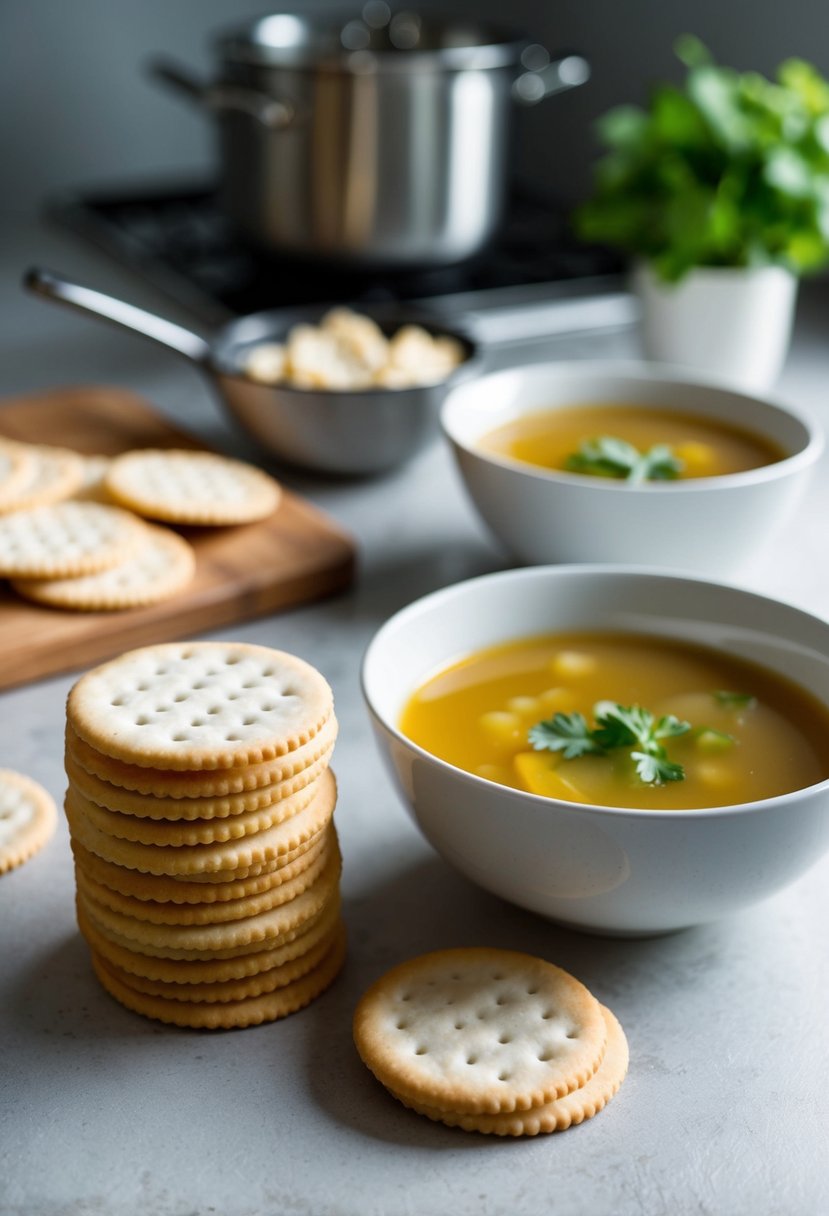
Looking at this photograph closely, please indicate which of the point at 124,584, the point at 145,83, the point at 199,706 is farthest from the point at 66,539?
the point at 145,83

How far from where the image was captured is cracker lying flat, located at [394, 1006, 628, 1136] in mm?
771

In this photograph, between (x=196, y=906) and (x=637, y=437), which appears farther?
(x=637, y=437)

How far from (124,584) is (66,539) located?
0.08 metres

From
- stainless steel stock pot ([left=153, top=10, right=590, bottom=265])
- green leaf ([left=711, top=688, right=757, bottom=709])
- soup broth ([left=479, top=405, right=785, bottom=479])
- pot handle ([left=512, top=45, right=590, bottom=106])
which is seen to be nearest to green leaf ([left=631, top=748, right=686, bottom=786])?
green leaf ([left=711, top=688, right=757, bottom=709])

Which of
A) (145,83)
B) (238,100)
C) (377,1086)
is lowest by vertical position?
(377,1086)

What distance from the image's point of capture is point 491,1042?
0.80 meters

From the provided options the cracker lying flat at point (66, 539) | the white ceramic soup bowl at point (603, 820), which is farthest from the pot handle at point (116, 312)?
the white ceramic soup bowl at point (603, 820)

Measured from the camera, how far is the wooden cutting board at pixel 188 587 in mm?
1231

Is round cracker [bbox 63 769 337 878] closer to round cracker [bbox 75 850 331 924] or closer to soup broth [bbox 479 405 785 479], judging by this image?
round cracker [bbox 75 850 331 924]

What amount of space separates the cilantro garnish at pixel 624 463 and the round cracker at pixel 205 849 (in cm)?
59

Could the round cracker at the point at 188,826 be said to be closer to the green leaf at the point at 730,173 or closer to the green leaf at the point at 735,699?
the green leaf at the point at 735,699

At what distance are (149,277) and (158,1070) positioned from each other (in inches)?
54.9

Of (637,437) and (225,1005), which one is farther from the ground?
(637,437)

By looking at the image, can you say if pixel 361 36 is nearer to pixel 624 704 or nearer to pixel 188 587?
pixel 188 587
